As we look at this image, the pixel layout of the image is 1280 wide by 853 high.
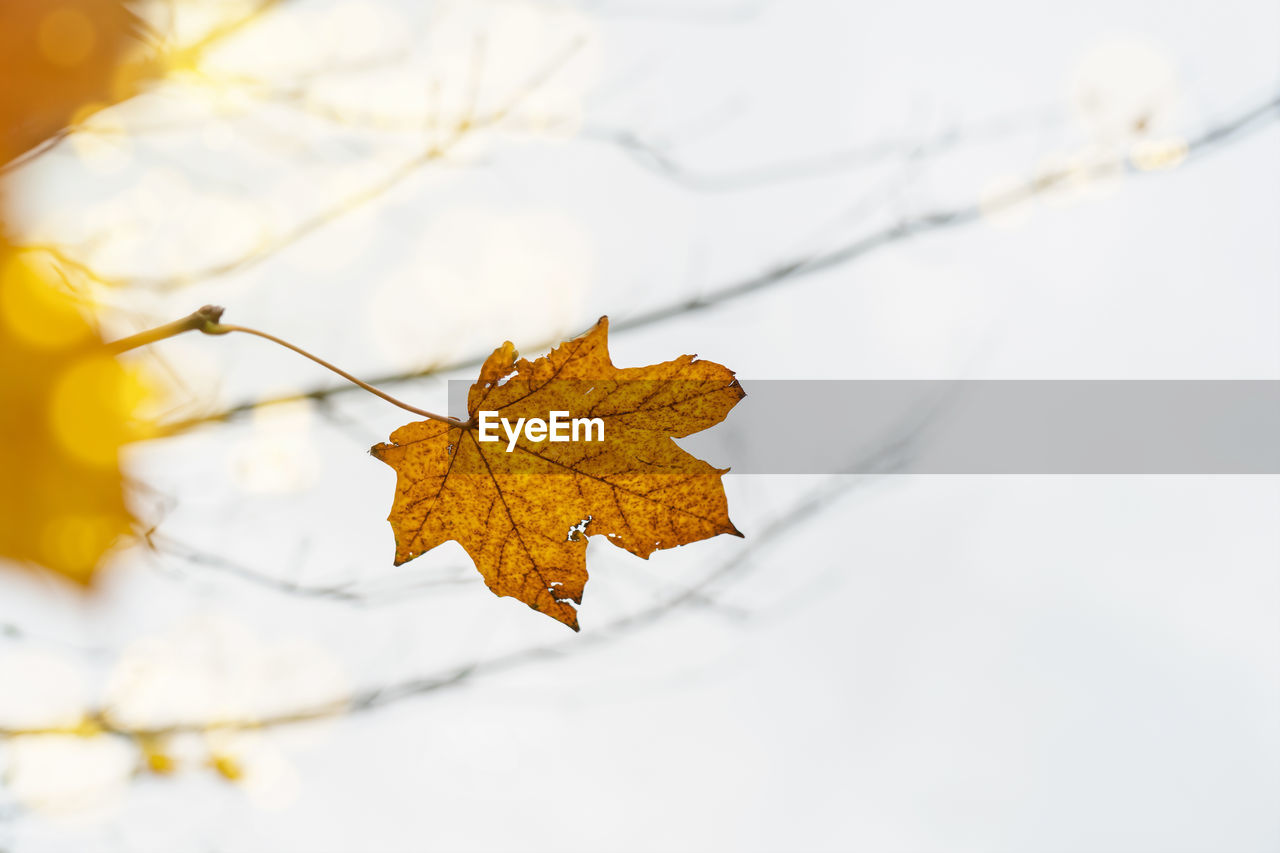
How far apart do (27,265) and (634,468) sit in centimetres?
181

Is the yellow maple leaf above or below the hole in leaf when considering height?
below

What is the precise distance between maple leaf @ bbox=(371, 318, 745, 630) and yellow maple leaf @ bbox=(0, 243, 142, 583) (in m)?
1.09

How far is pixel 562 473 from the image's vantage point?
120cm

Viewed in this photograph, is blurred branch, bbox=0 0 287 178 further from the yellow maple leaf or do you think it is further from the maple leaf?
the maple leaf

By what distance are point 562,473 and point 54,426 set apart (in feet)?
5.21

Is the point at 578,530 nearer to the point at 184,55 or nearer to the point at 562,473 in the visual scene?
the point at 562,473

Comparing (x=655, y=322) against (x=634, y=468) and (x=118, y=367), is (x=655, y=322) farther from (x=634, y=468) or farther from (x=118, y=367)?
(x=118, y=367)

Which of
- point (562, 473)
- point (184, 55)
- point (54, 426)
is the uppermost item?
point (184, 55)

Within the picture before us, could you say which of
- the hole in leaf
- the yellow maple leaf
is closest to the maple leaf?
the hole in leaf

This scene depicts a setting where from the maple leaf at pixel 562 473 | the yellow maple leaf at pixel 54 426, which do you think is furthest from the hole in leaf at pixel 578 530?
the yellow maple leaf at pixel 54 426

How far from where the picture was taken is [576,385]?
3.75 feet

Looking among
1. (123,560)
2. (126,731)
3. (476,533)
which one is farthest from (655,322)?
(126,731)

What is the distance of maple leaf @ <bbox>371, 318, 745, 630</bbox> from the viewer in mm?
1102

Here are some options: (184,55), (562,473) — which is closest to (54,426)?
(184,55)
